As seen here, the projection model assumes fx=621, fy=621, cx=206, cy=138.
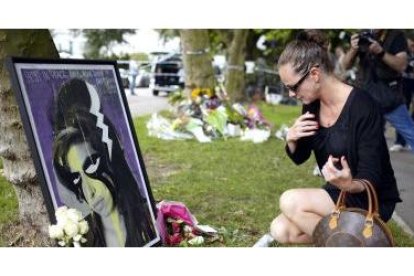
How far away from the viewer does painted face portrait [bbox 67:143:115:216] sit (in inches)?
124

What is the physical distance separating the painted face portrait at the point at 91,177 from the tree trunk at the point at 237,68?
524 inches

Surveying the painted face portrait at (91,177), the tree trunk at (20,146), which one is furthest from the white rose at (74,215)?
the tree trunk at (20,146)

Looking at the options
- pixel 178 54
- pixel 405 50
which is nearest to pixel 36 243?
pixel 405 50

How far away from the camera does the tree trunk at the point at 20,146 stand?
380cm

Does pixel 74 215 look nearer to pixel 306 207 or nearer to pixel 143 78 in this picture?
pixel 306 207

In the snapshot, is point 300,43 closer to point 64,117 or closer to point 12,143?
point 64,117

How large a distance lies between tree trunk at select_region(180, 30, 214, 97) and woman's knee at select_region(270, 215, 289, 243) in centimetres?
826

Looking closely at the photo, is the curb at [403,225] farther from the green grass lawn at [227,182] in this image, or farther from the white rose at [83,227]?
the white rose at [83,227]

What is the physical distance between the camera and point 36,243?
385 centimetres

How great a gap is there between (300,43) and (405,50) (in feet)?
9.78

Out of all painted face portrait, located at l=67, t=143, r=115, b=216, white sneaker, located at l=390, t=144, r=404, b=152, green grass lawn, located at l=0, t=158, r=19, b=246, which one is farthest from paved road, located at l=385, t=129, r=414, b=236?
green grass lawn, located at l=0, t=158, r=19, b=246

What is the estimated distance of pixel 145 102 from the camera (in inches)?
736

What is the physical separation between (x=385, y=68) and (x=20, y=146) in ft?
11.8

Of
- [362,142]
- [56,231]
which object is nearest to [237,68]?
[362,142]
